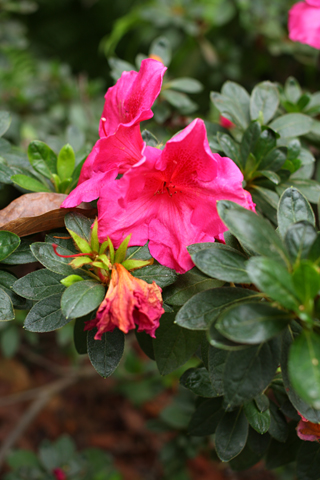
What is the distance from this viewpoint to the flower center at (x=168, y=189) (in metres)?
0.81

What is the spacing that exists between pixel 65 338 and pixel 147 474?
3.69ft

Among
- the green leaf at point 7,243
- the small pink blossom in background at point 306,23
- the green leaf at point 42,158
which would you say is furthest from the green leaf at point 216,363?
the small pink blossom in background at point 306,23

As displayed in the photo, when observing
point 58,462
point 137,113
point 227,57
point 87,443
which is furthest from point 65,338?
point 227,57

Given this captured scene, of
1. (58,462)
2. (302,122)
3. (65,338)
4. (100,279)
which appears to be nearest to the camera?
(100,279)

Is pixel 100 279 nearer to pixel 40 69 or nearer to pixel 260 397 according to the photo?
pixel 260 397

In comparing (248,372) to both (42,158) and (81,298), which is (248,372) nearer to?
(81,298)

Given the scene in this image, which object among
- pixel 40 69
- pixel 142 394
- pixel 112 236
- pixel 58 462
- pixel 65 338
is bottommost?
pixel 142 394

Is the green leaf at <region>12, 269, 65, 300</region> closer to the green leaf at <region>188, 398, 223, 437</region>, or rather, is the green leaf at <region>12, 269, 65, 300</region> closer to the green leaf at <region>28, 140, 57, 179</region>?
the green leaf at <region>28, 140, 57, 179</region>

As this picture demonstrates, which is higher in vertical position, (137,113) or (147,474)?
(137,113)

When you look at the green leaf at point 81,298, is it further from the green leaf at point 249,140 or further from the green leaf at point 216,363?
the green leaf at point 249,140

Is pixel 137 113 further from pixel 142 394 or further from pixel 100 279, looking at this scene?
pixel 142 394

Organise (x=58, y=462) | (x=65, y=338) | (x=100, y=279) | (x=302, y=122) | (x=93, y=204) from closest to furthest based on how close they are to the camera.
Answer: (x=100, y=279), (x=93, y=204), (x=302, y=122), (x=58, y=462), (x=65, y=338)

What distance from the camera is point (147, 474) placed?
2.48m

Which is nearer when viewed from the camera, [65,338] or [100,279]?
[100,279]
